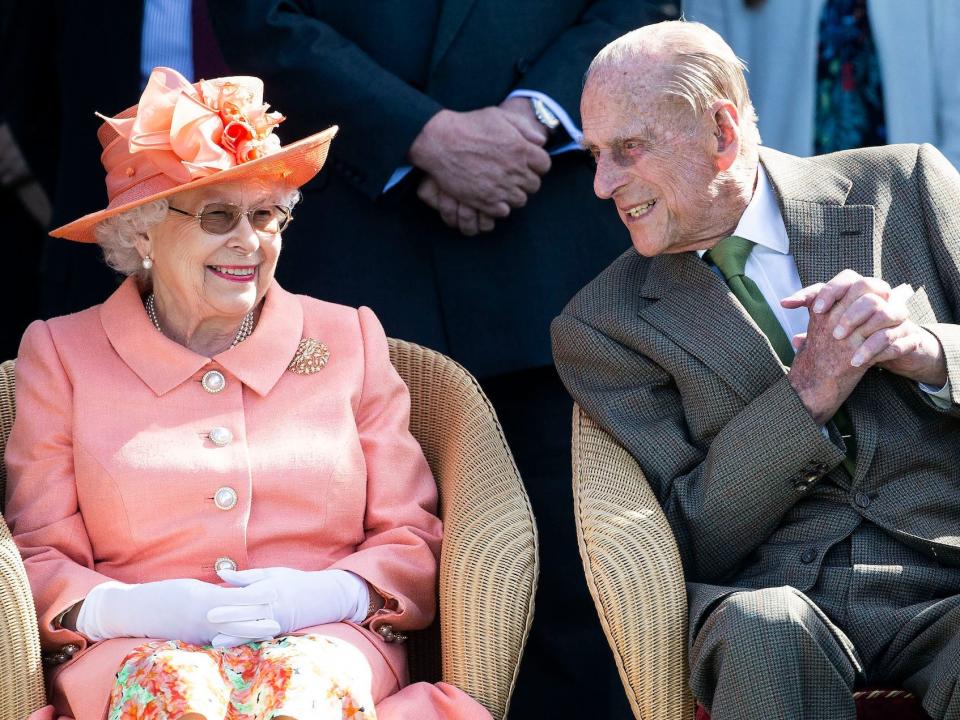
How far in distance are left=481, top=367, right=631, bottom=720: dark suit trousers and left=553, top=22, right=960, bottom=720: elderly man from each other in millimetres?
911

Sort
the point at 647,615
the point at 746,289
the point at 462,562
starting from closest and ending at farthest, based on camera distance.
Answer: the point at 647,615 → the point at 462,562 → the point at 746,289

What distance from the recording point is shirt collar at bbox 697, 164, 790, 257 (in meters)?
3.83

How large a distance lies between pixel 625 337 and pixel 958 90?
5.99ft

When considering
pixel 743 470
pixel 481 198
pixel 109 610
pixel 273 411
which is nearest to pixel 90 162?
pixel 481 198

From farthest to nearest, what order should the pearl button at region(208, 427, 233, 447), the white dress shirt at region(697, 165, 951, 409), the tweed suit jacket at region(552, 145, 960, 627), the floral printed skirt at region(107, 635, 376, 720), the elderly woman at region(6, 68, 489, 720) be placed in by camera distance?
the white dress shirt at region(697, 165, 951, 409) < the pearl button at region(208, 427, 233, 447) < the tweed suit jacket at region(552, 145, 960, 627) < the elderly woman at region(6, 68, 489, 720) < the floral printed skirt at region(107, 635, 376, 720)

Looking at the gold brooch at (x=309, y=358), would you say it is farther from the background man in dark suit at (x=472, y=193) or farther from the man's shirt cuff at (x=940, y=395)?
the man's shirt cuff at (x=940, y=395)

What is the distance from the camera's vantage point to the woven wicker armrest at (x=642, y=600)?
11.0 feet

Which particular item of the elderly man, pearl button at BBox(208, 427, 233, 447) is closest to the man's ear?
the elderly man

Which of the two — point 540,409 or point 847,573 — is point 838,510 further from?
point 540,409

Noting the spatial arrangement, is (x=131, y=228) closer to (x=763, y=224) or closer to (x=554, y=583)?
(x=763, y=224)

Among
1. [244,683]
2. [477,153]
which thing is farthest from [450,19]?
[244,683]

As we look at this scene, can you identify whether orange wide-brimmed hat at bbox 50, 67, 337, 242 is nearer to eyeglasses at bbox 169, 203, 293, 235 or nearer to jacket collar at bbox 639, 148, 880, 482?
eyeglasses at bbox 169, 203, 293, 235

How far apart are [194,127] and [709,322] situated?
1.24 metres

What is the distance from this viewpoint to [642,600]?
3.38m
